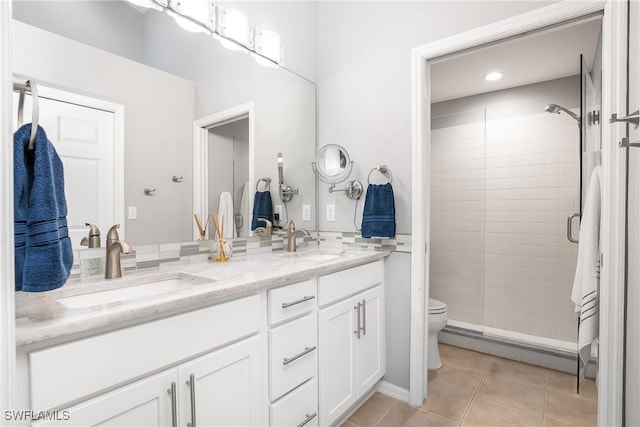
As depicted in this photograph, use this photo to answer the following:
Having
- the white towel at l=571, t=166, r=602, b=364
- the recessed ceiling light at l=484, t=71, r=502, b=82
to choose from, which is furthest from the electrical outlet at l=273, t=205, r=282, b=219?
the recessed ceiling light at l=484, t=71, r=502, b=82

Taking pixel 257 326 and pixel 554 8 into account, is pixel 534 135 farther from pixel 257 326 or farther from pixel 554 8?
pixel 257 326

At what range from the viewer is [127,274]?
54.1 inches

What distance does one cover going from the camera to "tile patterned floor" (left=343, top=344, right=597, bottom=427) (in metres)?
1.80

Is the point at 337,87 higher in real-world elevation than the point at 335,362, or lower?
higher

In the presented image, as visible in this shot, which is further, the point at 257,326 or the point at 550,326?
the point at 550,326

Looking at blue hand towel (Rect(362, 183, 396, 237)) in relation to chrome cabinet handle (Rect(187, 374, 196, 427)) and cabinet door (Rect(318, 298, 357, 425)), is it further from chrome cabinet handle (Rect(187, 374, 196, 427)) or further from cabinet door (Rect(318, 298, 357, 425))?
chrome cabinet handle (Rect(187, 374, 196, 427))

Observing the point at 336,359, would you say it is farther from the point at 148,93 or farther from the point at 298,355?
the point at 148,93

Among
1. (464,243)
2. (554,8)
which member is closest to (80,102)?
(554,8)

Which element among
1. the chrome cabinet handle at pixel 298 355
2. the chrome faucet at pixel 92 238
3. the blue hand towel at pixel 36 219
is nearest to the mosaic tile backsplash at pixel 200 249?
the chrome faucet at pixel 92 238

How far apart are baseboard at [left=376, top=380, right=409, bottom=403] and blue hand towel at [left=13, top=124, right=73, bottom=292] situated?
1.84m

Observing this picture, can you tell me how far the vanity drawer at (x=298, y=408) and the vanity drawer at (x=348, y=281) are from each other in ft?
1.24

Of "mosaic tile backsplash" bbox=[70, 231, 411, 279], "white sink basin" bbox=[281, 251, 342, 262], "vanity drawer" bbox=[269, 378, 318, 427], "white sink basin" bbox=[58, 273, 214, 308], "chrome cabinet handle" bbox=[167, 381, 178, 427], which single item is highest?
"mosaic tile backsplash" bbox=[70, 231, 411, 279]

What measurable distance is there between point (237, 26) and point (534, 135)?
252 centimetres

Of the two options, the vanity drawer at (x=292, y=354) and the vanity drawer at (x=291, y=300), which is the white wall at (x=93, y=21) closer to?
the vanity drawer at (x=291, y=300)
